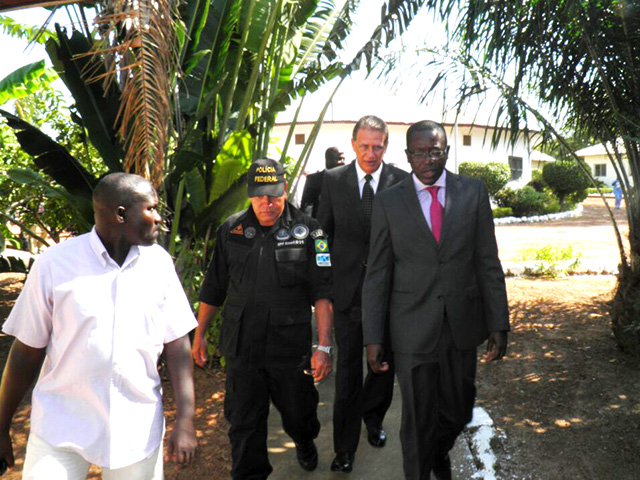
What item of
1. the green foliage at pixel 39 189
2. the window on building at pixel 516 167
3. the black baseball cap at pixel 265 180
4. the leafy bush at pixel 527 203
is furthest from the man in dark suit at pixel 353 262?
the window on building at pixel 516 167

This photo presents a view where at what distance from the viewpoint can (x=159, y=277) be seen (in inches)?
103

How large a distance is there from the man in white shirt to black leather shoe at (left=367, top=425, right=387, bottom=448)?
2.28 meters

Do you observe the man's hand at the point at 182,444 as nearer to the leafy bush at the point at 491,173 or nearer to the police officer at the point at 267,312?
the police officer at the point at 267,312

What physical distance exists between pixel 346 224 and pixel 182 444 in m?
2.21

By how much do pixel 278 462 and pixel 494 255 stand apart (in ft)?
6.87

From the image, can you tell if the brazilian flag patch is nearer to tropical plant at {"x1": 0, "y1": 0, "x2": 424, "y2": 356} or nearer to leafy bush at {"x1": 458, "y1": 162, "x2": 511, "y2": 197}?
tropical plant at {"x1": 0, "y1": 0, "x2": 424, "y2": 356}

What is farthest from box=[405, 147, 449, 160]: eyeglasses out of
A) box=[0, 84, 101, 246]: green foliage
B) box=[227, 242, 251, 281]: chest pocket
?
box=[0, 84, 101, 246]: green foliage

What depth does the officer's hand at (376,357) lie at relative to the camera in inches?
146

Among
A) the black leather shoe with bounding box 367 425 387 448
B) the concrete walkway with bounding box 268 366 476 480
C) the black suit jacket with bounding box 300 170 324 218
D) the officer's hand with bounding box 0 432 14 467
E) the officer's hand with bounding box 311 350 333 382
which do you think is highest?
the black suit jacket with bounding box 300 170 324 218

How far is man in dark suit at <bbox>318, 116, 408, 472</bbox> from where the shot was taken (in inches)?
167

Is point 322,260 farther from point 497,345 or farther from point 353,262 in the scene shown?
point 497,345

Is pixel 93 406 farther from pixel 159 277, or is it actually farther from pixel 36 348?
pixel 159 277

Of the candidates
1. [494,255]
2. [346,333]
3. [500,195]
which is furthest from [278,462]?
[500,195]

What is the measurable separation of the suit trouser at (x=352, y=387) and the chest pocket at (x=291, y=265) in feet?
2.60
